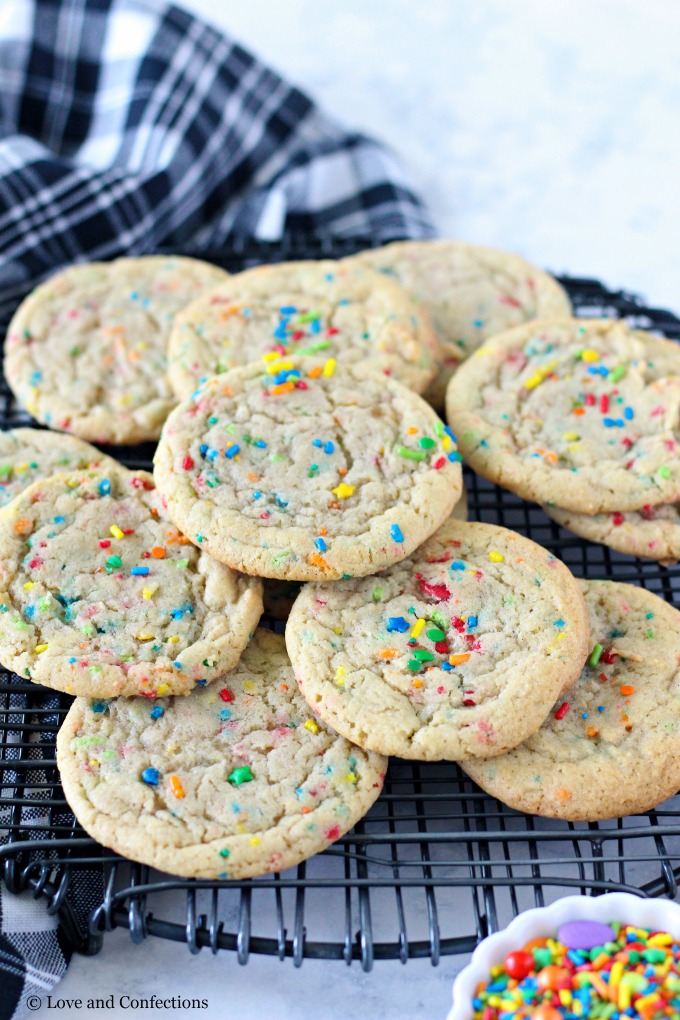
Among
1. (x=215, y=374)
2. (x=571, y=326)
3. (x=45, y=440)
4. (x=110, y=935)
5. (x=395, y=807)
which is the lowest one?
(x=110, y=935)

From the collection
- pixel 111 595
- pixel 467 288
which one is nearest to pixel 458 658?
pixel 111 595

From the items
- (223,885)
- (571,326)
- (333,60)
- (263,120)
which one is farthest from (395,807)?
(333,60)

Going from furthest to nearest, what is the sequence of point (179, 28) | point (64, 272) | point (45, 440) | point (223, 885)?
point (179, 28)
point (64, 272)
point (45, 440)
point (223, 885)

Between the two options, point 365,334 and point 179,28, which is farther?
point 179,28

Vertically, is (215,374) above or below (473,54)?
below

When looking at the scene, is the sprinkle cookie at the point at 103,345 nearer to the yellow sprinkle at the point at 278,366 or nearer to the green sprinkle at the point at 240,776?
the yellow sprinkle at the point at 278,366

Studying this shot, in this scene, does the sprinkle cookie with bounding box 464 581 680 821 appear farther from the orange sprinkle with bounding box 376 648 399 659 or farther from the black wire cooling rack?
the orange sprinkle with bounding box 376 648 399 659

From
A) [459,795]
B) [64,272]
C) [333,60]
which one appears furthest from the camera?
[333,60]

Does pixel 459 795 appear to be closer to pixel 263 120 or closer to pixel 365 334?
pixel 365 334
